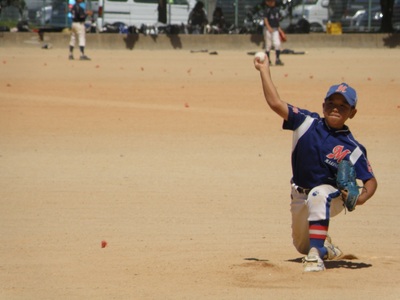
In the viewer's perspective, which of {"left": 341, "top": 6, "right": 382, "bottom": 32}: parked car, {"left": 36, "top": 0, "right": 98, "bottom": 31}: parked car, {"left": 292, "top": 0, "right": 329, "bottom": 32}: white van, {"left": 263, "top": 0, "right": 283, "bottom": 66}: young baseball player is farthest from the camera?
{"left": 292, "top": 0, "right": 329, "bottom": 32}: white van

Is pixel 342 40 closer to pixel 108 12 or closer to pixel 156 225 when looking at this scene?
pixel 108 12

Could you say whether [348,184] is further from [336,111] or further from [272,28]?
[272,28]

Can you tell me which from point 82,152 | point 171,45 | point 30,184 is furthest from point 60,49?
point 30,184

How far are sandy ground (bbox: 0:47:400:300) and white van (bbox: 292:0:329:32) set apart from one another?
17082 mm

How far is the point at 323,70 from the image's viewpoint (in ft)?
80.7

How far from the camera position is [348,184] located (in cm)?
635

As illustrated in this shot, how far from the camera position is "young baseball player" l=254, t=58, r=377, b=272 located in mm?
6551

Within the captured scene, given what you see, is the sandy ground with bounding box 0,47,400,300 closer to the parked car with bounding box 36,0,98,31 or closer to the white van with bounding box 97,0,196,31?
the white van with bounding box 97,0,196,31

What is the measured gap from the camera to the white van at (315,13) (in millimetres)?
38469

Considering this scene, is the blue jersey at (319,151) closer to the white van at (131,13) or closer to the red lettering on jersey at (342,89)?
the red lettering on jersey at (342,89)

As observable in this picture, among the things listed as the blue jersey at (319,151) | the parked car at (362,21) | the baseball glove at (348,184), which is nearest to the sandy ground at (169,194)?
the baseball glove at (348,184)

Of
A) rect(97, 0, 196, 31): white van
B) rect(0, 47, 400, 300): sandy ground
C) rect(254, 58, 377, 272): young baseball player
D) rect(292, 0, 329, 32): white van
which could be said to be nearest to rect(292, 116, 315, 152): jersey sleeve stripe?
rect(254, 58, 377, 272): young baseball player

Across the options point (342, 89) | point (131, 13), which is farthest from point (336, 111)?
point (131, 13)

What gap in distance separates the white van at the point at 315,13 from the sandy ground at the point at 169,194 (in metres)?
17.1
